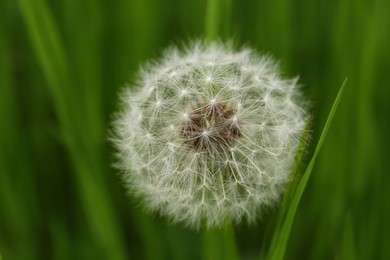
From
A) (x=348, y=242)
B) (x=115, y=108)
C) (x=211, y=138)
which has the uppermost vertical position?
(x=115, y=108)

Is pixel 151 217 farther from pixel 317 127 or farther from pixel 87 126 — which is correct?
pixel 317 127

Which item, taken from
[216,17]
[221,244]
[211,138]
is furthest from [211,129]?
[216,17]

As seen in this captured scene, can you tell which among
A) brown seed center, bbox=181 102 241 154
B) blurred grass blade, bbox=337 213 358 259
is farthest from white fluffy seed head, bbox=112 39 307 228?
blurred grass blade, bbox=337 213 358 259

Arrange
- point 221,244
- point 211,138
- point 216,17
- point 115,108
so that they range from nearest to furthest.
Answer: point 211,138 → point 221,244 → point 216,17 → point 115,108

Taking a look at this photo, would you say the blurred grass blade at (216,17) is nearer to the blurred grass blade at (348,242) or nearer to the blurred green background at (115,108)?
the blurred green background at (115,108)

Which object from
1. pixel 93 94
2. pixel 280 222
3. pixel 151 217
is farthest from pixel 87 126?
pixel 280 222

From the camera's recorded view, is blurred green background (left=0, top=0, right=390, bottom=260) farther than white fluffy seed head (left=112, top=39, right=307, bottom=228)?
Yes

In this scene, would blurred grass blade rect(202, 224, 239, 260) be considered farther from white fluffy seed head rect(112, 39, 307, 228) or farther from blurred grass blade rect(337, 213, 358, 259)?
blurred grass blade rect(337, 213, 358, 259)

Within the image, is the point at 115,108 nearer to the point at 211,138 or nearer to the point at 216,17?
the point at 216,17
